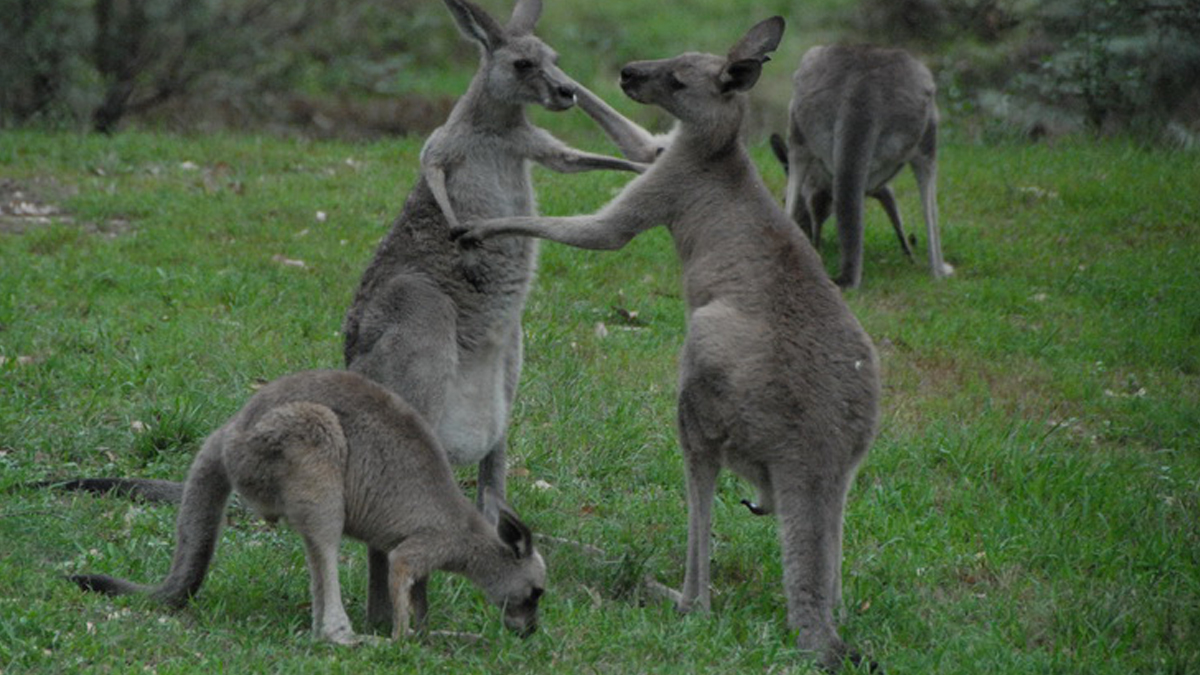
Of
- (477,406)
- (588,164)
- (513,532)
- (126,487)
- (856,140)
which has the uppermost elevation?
(588,164)

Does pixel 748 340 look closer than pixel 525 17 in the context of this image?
Yes

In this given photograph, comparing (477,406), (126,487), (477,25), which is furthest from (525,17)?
(126,487)

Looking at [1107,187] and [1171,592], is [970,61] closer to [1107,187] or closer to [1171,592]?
[1107,187]

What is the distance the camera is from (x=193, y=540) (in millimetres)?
5469

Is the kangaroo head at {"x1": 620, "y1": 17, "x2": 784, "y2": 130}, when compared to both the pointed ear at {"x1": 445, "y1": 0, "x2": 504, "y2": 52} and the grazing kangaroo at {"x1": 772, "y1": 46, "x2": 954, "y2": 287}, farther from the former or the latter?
the grazing kangaroo at {"x1": 772, "y1": 46, "x2": 954, "y2": 287}

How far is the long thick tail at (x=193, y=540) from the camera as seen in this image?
5469 mm

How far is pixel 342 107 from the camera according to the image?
16.7m

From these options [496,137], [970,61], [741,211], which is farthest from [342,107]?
[741,211]

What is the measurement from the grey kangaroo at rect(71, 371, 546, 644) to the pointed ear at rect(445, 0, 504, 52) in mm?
1930

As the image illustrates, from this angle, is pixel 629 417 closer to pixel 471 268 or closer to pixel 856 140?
pixel 471 268

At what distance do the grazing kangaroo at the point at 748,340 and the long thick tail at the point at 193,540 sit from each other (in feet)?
4.95

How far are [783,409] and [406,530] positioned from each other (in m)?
1.38

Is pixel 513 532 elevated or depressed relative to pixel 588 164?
depressed

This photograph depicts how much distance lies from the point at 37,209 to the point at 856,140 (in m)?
5.64
